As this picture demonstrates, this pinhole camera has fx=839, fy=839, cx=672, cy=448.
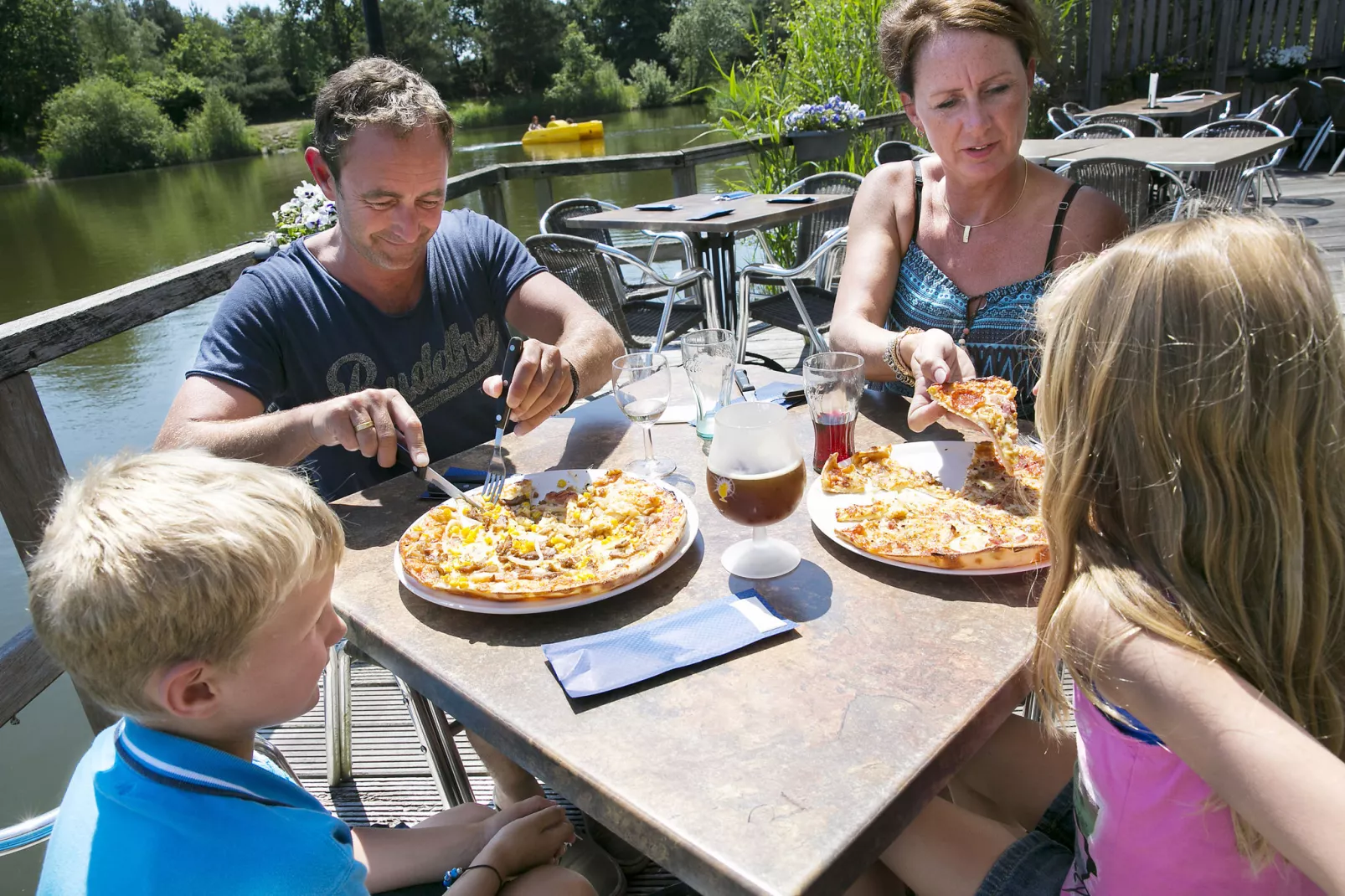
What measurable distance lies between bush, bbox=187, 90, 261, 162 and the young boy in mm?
40857

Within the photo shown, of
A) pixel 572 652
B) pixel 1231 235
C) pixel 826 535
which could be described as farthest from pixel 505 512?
pixel 1231 235

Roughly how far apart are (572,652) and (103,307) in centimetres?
212

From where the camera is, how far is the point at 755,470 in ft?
3.88

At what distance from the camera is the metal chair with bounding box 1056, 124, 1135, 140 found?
6648mm

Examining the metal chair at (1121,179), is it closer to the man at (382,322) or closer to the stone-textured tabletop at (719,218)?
the stone-textured tabletop at (719,218)

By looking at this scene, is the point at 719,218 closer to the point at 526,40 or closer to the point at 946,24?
the point at 946,24

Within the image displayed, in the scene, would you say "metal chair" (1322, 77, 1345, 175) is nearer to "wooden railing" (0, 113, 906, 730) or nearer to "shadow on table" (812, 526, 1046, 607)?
"shadow on table" (812, 526, 1046, 607)

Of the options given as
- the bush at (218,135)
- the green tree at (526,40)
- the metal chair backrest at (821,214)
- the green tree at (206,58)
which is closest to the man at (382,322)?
the metal chair backrest at (821,214)

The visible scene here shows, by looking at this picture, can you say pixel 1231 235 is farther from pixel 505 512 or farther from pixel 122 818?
pixel 122 818

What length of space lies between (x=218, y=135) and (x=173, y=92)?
730 cm

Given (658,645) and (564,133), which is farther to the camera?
(564,133)

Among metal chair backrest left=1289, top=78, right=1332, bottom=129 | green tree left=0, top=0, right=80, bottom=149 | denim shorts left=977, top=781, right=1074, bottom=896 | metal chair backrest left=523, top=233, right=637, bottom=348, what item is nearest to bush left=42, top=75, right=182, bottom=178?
green tree left=0, top=0, right=80, bottom=149

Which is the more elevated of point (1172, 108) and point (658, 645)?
point (1172, 108)

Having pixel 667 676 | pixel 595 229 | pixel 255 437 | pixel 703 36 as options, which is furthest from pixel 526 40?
pixel 667 676
